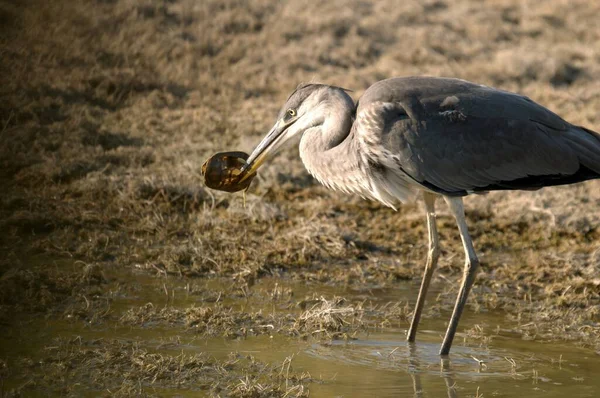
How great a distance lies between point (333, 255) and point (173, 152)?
11.9 feet

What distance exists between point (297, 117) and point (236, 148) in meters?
4.77

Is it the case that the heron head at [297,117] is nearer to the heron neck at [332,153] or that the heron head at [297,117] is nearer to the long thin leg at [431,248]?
the heron neck at [332,153]

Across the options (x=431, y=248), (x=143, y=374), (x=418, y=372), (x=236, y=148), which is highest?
(x=236, y=148)

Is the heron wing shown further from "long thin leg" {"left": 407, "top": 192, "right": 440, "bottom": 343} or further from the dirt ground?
the dirt ground

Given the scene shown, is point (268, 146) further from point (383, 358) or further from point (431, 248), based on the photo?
point (383, 358)

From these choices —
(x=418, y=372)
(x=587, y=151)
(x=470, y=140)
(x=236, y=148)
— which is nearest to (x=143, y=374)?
(x=418, y=372)

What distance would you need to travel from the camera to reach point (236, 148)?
12.2m

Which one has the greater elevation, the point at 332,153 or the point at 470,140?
the point at 470,140

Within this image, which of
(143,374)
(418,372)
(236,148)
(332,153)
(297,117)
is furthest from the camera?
(236,148)

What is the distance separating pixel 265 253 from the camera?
28.9ft

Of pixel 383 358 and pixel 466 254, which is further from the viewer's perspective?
pixel 466 254

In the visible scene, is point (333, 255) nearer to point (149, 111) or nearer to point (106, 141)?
point (106, 141)

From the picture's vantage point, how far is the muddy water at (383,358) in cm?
573

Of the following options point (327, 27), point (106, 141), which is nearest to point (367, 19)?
point (327, 27)
